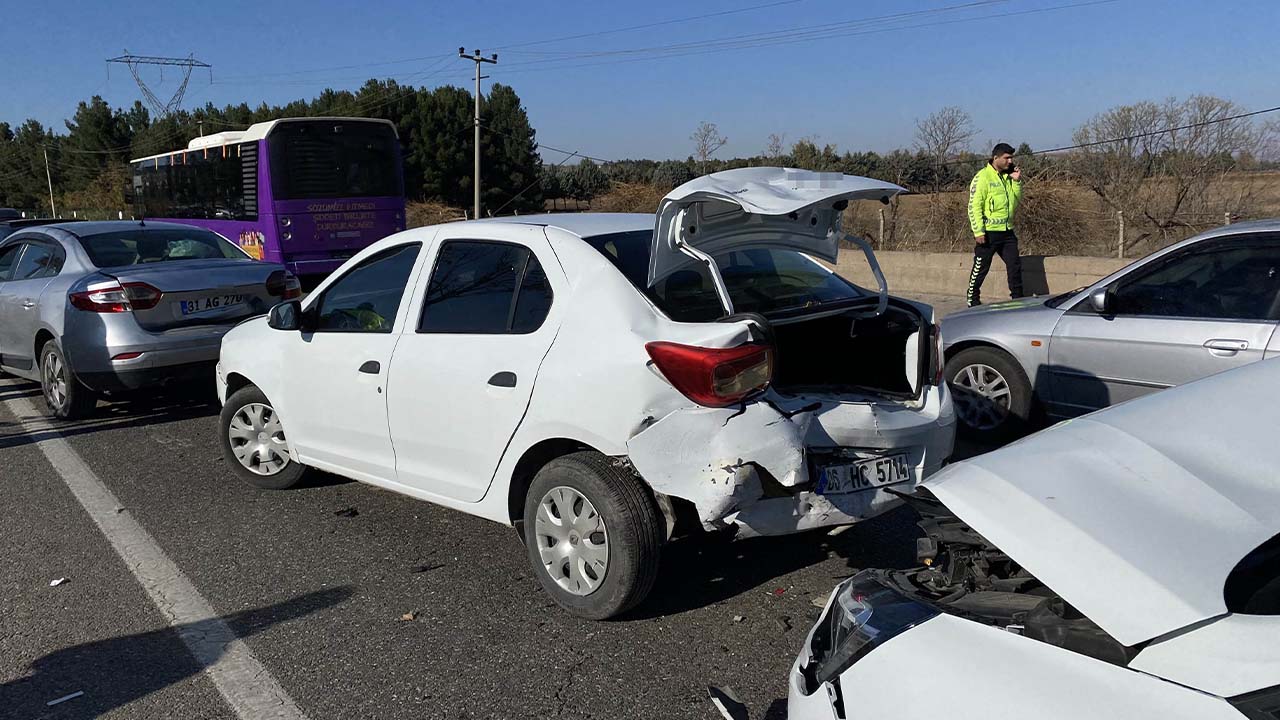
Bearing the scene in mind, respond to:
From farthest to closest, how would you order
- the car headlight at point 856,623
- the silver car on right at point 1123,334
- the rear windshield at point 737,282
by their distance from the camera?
1. the silver car on right at point 1123,334
2. the rear windshield at point 737,282
3. the car headlight at point 856,623

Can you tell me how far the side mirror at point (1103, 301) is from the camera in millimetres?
5910

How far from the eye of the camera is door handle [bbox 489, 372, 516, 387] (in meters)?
3.98

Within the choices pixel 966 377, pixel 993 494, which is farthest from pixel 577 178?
pixel 993 494

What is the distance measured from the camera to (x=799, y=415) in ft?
11.8

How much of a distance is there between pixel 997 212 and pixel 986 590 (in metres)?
9.22

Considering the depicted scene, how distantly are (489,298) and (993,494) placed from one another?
271 centimetres

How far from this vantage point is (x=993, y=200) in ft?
34.5

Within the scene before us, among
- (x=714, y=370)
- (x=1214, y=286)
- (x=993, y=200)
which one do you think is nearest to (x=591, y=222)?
(x=714, y=370)

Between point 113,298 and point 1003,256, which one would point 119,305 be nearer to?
point 113,298

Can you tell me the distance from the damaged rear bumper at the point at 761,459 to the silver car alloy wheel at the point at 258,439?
9.42 ft

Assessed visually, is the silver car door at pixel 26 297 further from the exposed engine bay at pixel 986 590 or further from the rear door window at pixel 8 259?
the exposed engine bay at pixel 986 590

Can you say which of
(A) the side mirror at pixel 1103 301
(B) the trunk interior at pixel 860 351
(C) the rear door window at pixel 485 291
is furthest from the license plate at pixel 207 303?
(A) the side mirror at pixel 1103 301

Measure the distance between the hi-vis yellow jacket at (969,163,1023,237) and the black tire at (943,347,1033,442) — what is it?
4395mm

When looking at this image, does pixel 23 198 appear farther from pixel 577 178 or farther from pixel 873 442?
pixel 873 442
